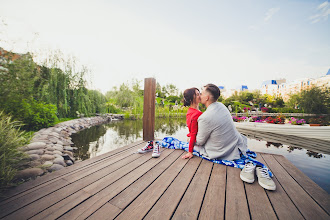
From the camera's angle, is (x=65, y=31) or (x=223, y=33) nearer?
(x=65, y=31)

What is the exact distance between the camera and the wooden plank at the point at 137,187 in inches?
41.1

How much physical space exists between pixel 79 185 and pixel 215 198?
1254mm

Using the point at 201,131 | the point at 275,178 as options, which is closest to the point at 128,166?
the point at 201,131

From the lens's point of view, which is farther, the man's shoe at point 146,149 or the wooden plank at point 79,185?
the man's shoe at point 146,149

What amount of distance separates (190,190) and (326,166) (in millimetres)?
4251

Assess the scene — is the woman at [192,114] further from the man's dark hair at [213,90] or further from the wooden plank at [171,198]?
the wooden plank at [171,198]

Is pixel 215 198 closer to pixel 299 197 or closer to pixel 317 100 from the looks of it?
pixel 299 197

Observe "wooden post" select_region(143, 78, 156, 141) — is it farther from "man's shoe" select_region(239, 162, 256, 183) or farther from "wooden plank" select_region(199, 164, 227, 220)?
"man's shoe" select_region(239, 162, 256, 183)

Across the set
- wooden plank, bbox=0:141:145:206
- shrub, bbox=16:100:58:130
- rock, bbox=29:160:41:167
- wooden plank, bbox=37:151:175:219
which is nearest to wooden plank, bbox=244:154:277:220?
wooden plank, bbox=37:151:175:219

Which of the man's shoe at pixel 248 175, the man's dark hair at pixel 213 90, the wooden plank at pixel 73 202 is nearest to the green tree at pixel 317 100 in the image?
the man's dark hair at pixel 213 90

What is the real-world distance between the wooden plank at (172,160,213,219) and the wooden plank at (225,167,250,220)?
0.20 m

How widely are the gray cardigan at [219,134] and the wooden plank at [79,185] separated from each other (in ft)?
3.11

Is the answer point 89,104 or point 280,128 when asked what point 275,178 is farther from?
point 89,104

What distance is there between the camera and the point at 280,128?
4.29 metres
